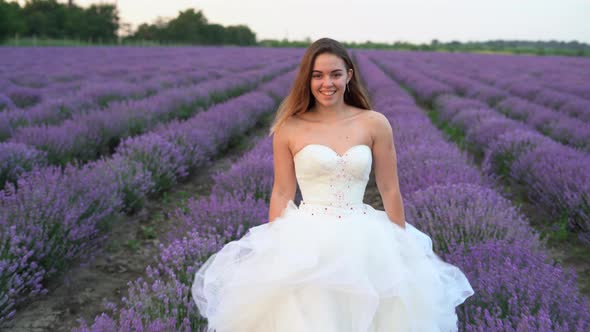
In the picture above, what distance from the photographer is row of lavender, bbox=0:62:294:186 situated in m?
3.75

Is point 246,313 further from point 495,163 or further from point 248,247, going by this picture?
point 495,163

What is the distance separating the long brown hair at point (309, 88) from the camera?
1.73 meters

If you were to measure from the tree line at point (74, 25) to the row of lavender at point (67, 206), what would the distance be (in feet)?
98.5

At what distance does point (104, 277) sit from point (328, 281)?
202cm

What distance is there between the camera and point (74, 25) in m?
37.0

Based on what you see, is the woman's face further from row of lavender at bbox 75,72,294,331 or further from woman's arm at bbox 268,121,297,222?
row of lavender at bbox 75,72,294,331

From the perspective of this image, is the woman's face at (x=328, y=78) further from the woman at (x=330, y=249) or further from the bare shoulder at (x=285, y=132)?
the bare shoulder at (x=285, y=132)

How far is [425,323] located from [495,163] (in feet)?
14.2

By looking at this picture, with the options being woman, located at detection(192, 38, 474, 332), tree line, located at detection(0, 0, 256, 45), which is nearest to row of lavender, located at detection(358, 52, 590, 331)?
woman, located at detection(192, 38, 474, 332)

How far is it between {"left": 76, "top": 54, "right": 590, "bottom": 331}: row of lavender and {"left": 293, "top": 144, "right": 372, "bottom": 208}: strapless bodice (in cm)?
61

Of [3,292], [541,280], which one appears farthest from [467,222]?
[3,292]

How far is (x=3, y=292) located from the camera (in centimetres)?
207

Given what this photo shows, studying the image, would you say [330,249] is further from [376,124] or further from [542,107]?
[542,107]

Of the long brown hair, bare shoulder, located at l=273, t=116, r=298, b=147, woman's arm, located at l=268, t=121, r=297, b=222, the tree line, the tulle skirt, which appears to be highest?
the tree line
